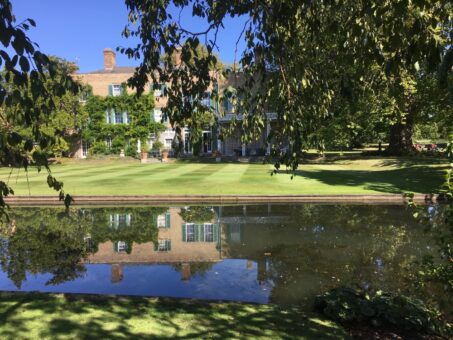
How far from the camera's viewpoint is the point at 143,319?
448 centimetres

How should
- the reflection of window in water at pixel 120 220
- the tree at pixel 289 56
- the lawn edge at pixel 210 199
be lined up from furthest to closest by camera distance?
1. the lawn edge at pixel 210 199
2. the reflection of window in water at pixel 120 220
3. the tree at pixel 289 56

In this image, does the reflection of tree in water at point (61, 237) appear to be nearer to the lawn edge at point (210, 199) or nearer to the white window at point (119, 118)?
the lawn edge at point (210, 199)

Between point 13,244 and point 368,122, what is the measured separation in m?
24.5

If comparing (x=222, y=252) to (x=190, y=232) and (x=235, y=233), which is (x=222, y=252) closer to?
(x=235, y=233)

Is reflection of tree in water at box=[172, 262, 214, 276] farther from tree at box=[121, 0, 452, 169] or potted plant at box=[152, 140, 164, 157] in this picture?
potted plant at box=[152, 140, 164, 157]

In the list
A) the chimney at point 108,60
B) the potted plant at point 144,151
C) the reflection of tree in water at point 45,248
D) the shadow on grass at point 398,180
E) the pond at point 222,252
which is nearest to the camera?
the pond at point 222,252

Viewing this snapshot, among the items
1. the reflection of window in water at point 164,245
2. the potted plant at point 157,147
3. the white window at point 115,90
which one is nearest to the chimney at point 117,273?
the reflection of window in water at point 164,245

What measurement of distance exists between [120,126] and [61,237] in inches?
1315

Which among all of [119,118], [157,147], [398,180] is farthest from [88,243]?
[119,118]

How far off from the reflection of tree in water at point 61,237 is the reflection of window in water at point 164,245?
0.24 m

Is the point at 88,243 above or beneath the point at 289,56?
beneath

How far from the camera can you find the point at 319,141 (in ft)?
10.8

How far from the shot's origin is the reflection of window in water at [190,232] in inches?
387

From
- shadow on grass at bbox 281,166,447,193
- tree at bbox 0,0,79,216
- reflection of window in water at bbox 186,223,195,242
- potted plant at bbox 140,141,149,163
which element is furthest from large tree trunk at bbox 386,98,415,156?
tree at bbox 0,0,79,216
